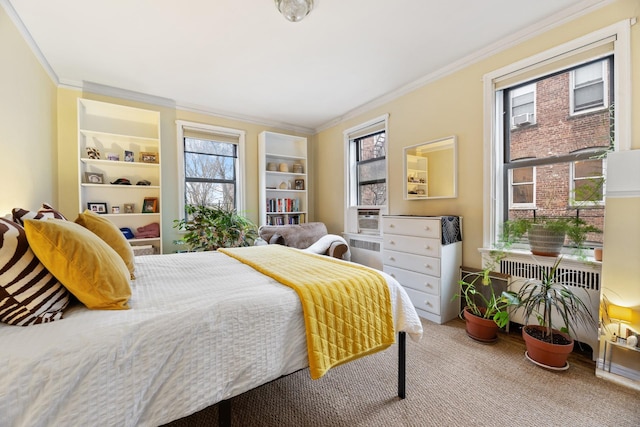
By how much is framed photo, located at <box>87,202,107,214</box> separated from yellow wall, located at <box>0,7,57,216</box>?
0.38 m

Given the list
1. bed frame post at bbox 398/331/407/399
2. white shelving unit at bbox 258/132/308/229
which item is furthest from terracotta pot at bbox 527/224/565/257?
white shelving unit at bbox 258/132/308/229

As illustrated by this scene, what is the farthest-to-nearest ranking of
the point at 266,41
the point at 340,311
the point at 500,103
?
the point at 500,103, the point at 266,41, the point at 340,311

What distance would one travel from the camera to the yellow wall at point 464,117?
6.47 ft

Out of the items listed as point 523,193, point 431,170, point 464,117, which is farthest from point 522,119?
point 431,170

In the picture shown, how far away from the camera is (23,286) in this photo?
901 millimetres

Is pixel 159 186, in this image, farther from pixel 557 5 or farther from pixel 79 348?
pixel 557 5

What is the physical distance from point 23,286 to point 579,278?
10.6 feet

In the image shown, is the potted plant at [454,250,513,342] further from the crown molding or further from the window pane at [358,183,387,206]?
the crown molding

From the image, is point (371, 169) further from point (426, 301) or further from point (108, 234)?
point (108, 234)

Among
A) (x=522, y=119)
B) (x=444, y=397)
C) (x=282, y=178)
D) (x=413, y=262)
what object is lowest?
(x=444, y=397)

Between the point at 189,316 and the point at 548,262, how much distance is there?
2.63 m

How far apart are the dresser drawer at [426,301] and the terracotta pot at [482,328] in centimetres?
35

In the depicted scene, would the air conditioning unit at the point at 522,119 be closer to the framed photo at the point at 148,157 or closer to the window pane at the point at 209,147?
the window pane at the point at 209,147

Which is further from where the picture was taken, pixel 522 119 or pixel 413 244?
pixel 413 244
